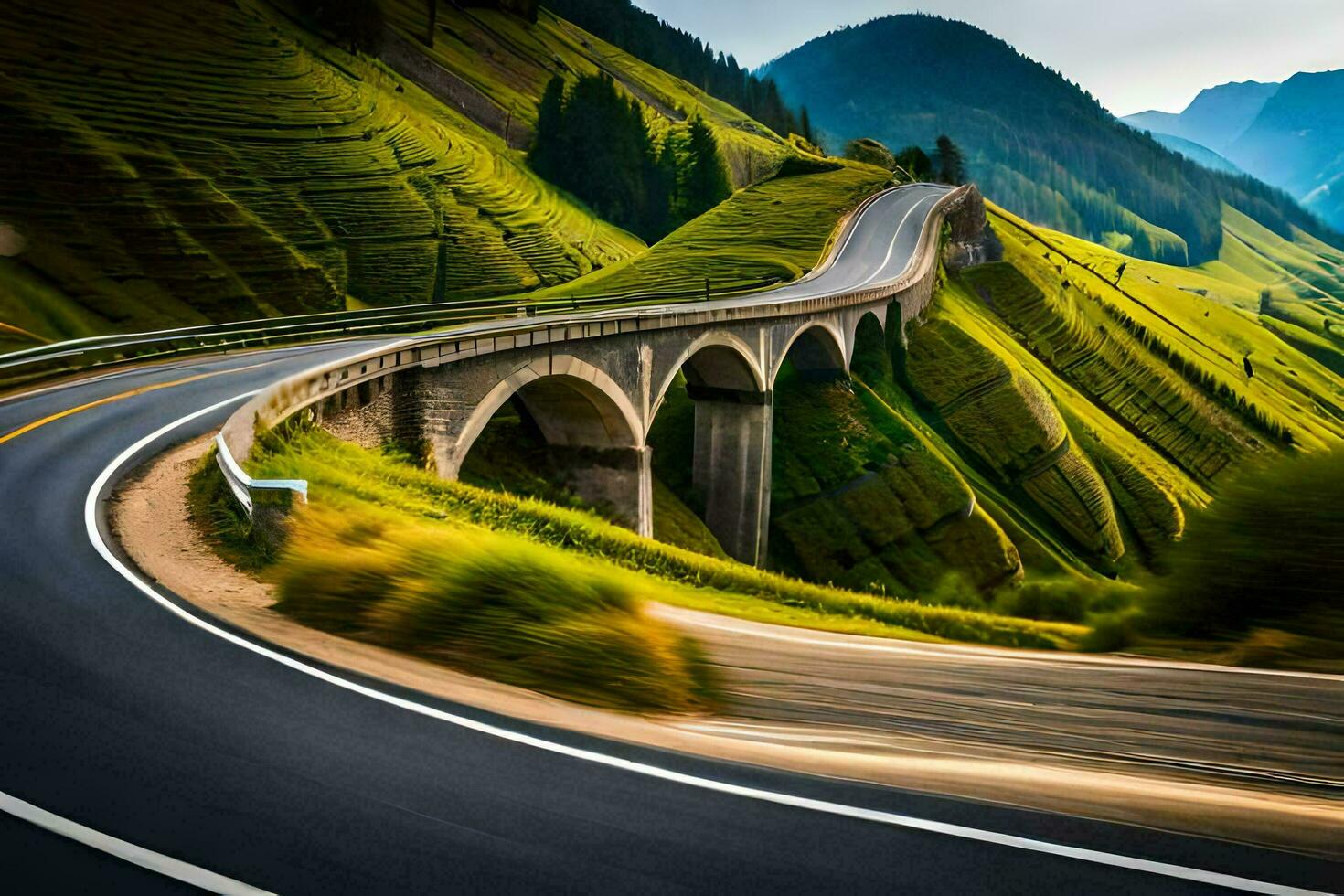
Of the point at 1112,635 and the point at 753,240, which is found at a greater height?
the point at 753,240

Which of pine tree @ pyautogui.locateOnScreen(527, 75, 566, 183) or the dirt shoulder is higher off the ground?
pine tree @ pyautogui.locateOnScreen(527, 75, 566, 183)

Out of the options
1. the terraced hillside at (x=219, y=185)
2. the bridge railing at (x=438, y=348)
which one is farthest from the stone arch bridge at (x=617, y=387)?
the terraced hillside at (x=219, y=185)

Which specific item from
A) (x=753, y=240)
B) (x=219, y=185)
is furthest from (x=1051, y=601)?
(x=753, y=240)

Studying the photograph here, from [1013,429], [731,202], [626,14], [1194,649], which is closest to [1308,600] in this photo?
[1194,649]

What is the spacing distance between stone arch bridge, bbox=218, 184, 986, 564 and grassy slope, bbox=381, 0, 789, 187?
56.4 metres

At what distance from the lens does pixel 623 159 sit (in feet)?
294

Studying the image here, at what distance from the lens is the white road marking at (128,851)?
4.55 meters

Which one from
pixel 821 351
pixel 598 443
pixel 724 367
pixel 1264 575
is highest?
pixel 1264 575

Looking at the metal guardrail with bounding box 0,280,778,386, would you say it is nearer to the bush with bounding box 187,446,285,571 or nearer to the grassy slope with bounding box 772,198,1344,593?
the bush with bounding box 187,446,285,571

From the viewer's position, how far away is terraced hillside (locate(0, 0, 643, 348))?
3859cm

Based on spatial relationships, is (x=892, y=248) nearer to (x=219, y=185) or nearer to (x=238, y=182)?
(x=238, y=182)

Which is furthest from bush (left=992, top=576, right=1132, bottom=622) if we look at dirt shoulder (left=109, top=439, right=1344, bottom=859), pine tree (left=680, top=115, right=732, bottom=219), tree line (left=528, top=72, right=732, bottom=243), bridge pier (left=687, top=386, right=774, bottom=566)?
pine tree (left=680, top=115, right=732, bottom=219)

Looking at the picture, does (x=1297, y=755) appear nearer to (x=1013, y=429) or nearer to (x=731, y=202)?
(x=1013, y=429)

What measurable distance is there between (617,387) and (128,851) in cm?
2495
